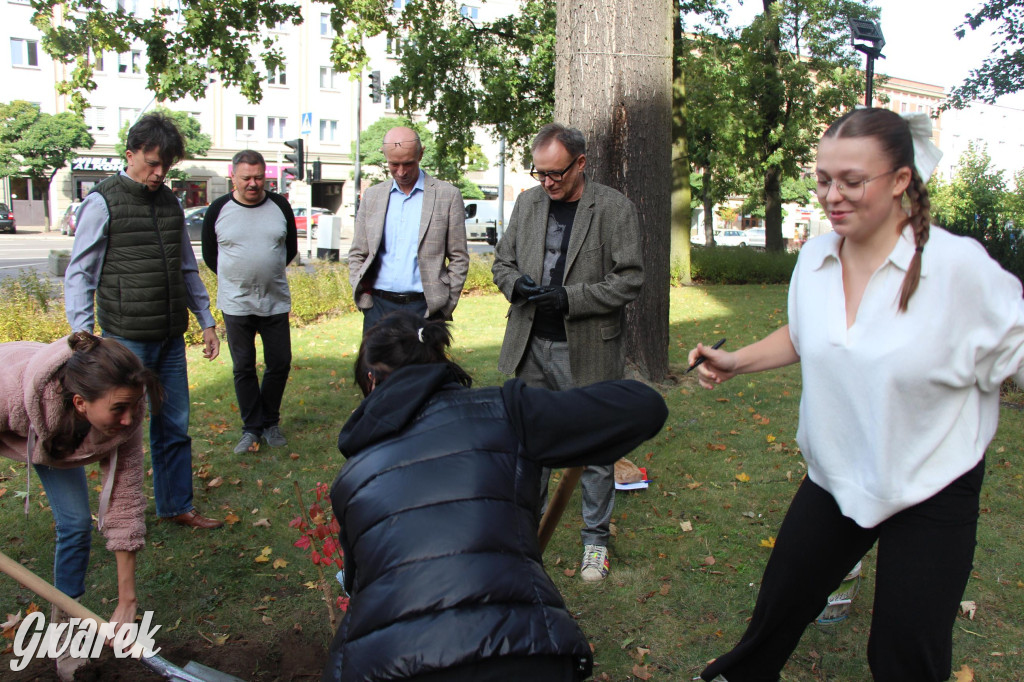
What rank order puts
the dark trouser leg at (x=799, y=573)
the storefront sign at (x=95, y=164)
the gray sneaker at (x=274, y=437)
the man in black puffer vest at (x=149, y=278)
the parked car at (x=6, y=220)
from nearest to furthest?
the dark trouser leg at (x=799, y=573), the man in black puffer vest at (x=149, y=278), the gray sneaker at (x=274, y=437), the parked car at (x=6, y=220), the storefront sign at (x=95, y=164)

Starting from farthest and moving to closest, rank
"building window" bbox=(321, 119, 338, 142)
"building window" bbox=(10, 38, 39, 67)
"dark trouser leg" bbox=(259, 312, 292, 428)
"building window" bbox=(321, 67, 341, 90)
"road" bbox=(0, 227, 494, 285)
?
1. "building window" bbox=(321, 119, 338, 142)
2. "building window" bbox=(321, 67, 341, 90)
3. "building window" bbox=(10, 38, 39, 67)
4. "road" bbox=(0, 227, 494, 285)
5. "dark trouser leg" bbox=(259, 312, 292, 428)

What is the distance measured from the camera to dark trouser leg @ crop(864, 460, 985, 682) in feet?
7.27

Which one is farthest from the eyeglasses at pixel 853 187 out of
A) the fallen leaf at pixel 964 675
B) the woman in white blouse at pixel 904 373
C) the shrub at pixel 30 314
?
the shrub at pixel 30 314

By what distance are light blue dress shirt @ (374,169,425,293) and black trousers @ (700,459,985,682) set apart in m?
3.28

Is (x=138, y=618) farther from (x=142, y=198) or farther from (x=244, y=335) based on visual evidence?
(x=244, y=335)

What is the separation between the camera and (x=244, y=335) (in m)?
5.82

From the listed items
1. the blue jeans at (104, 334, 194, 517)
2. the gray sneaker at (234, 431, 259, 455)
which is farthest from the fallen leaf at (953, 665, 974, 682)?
the gray sneaker at (234, 431, 259, 455)

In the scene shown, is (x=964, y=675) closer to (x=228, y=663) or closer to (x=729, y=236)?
(x=228, y=663)

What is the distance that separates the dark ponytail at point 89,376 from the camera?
8.74ft

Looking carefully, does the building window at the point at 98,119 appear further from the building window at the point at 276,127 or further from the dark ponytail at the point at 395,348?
the dark ponytail at the point at 395,348

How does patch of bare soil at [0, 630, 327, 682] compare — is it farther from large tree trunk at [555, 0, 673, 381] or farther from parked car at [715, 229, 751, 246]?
parked car at [715, 229, 751, 246]

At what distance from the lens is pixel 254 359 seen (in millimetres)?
5883

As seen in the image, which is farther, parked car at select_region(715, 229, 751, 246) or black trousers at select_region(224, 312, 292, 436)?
parked car at select_region(715, 229, 751, 246)

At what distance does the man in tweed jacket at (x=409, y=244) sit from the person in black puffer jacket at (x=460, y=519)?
10.7 feet
